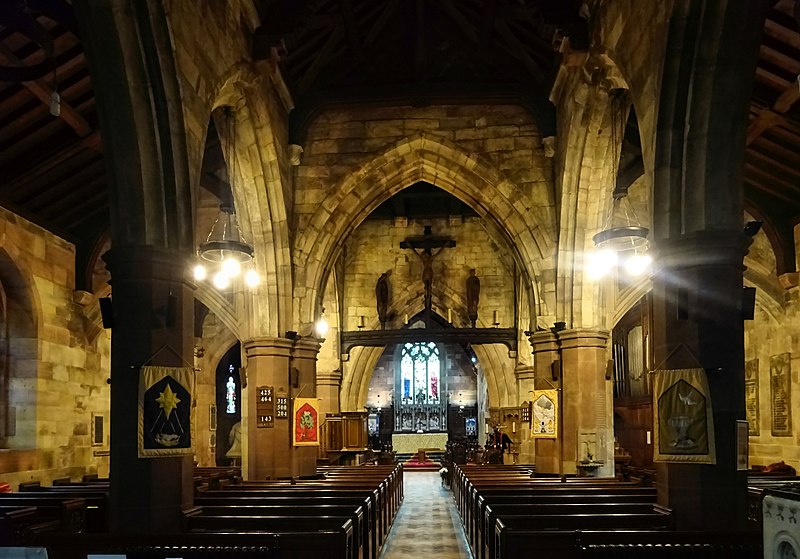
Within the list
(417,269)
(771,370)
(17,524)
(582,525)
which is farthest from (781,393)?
(17,524)

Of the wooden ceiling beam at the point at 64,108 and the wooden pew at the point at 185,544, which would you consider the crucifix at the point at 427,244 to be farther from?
the wooden pew at the point at 185,544

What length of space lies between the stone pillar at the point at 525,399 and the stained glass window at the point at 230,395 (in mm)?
9739

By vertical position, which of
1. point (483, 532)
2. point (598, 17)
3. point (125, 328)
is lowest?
point (483, 532)

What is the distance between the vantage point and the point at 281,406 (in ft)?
43.7

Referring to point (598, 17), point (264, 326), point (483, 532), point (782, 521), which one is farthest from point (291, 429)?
point (782, 521)

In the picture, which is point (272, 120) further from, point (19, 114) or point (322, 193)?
point (19, 114)

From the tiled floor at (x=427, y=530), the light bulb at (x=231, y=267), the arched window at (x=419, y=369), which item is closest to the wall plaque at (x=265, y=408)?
the tiled floor at (x=427, y=530)

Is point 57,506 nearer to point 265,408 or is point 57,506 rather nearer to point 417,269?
point 265,408

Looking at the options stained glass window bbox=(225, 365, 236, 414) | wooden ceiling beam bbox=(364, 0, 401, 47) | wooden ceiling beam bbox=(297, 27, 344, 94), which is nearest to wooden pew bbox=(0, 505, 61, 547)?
wooden ceiling beam bbox=(297, 27, 344, 94)

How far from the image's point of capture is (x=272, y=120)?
12781 millimetres

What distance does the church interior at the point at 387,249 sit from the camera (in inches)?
271

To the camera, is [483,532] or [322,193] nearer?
[483,532]

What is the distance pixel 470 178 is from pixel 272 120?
11.6 feet

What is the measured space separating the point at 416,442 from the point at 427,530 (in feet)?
65.8
